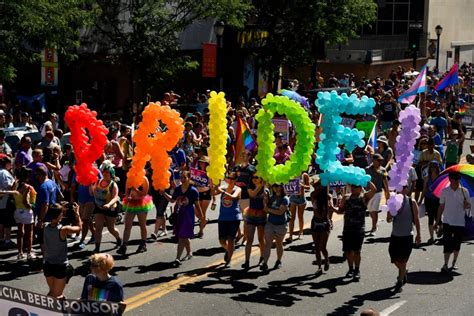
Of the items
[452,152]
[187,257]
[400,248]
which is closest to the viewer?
[400,248]

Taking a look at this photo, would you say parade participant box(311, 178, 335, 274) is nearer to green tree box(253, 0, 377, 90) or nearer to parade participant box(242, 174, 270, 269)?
parade participant box(242, 174, 270, 269)

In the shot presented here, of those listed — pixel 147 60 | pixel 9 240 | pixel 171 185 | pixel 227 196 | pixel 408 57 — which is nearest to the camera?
pixel 227 196

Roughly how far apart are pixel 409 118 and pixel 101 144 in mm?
4942

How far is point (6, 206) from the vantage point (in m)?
17.1

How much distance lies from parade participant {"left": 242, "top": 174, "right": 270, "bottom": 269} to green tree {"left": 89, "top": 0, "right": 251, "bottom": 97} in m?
13.4

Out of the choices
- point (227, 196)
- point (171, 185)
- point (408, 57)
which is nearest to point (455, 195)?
point (227, 196)

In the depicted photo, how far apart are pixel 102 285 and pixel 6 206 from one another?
6616mm

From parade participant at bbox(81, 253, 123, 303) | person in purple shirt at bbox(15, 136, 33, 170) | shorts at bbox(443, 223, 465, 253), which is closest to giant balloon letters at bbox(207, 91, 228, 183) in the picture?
shorts at bbox(443, 223, 465, 253)

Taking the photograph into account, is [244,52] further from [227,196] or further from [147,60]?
[227,196]

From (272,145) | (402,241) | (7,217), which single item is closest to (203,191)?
(272,145)

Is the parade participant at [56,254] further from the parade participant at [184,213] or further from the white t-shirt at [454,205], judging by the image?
the white t-shirt at [454,205]


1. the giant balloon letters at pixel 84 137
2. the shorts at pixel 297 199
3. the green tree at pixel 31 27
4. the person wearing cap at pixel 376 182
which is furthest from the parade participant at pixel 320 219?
the green tree at pixel 31 27

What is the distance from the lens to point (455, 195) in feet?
53.3

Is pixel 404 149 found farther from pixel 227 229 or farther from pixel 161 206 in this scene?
pixel 161 206
